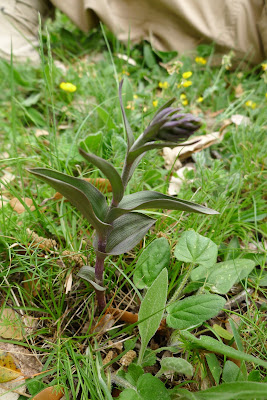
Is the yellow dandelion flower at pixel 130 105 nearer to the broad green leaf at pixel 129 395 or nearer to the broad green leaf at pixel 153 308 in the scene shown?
the broad green leaf at pixel 153 308

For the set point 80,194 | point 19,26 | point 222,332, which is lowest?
point 222,332

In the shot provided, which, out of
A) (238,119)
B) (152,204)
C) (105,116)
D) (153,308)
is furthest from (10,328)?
(238,119)

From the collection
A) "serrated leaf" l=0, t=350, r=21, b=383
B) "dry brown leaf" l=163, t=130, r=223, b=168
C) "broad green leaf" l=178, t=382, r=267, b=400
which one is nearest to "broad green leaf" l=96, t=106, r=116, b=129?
"dry brown leaf" l=163, t=130, r=223, b=168

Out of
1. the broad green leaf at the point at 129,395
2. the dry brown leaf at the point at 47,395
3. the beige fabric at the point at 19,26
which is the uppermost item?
the beige fabric at the point at 19,26

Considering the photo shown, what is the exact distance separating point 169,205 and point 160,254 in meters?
0.30

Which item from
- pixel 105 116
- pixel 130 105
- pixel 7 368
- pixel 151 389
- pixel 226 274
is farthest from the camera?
pixel 130 105

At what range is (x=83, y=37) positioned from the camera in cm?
248

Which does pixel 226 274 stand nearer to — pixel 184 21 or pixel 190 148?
pixel 190 148

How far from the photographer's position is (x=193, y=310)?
0.86m

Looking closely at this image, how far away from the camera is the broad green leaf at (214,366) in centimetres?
86

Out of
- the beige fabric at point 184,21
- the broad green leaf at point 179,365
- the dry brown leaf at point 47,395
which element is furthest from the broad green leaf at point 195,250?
the beige fabric at point 184,21

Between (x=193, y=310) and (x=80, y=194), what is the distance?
1.49 feet

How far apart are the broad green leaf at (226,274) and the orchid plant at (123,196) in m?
0.32

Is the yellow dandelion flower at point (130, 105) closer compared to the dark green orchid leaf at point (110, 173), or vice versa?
the dark green orchid leaf at point (110, 173)
